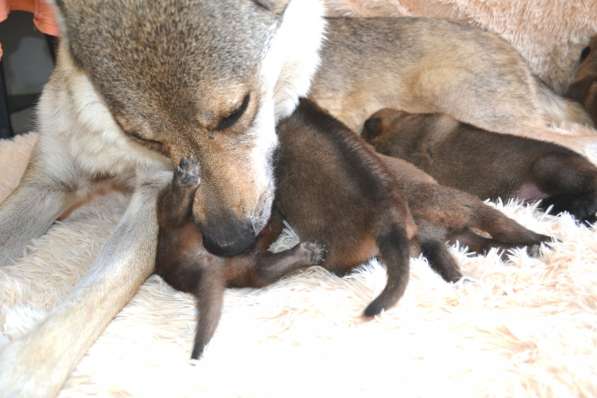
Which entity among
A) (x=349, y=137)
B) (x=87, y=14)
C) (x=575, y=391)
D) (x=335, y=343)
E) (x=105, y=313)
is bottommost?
(x=105, y=313)

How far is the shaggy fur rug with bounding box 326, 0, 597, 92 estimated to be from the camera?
2746 mm

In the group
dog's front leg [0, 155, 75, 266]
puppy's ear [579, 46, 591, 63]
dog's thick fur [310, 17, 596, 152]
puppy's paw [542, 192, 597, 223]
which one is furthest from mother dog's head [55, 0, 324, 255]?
puppy's ear [579, 46, 591, 63]

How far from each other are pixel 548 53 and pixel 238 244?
79.7 inches

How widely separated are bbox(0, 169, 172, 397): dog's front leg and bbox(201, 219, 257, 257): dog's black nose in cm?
25

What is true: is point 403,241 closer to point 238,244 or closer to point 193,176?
point 238,244

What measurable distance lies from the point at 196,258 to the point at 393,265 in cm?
54

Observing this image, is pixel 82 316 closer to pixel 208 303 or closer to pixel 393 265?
pixel 208 303

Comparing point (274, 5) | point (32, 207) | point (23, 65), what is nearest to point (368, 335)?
point (274, 5)

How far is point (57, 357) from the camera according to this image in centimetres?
140

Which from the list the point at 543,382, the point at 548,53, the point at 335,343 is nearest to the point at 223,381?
the point at 335,343

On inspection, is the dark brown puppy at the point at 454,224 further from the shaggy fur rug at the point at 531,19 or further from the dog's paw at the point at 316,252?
the shaggy fur rug at the point at 531,19

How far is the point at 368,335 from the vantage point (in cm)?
138

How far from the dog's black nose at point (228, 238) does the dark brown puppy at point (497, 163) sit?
29.3 inches

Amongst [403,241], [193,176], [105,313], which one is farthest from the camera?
[193,176]
